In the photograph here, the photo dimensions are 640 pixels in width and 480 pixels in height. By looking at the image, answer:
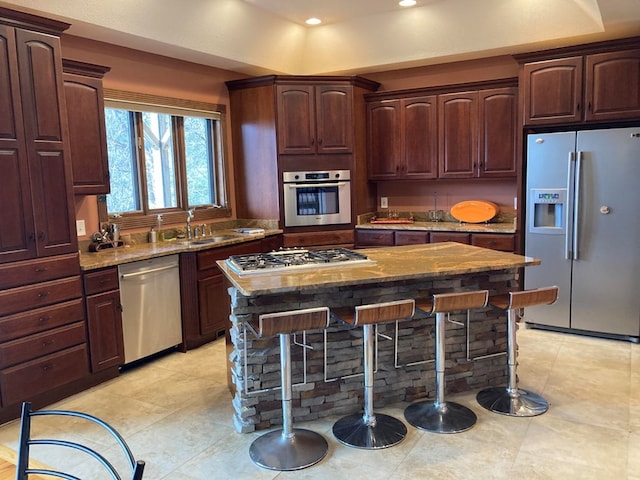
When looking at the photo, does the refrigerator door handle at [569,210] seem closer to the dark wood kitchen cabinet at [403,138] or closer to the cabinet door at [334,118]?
the dark wood kitchen cabinet at [403,138]

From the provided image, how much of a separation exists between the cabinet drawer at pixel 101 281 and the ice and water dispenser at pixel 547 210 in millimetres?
3557

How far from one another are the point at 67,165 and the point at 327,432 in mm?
2453

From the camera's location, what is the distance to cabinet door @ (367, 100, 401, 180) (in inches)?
218

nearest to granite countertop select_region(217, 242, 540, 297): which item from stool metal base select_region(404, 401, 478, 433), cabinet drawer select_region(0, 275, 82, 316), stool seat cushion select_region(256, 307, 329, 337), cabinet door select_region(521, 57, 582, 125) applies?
stool seat cushion select_region(256, 307, 329, 337)

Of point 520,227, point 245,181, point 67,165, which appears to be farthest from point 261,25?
point 520,227

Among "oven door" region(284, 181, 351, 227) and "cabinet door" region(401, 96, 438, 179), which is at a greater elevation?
"cabinet door" region(401, 96, 438, 179)

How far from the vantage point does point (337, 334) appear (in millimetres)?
3115

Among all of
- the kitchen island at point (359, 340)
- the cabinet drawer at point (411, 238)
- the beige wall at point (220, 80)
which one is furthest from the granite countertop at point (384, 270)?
the beige wall at point (220, 80)

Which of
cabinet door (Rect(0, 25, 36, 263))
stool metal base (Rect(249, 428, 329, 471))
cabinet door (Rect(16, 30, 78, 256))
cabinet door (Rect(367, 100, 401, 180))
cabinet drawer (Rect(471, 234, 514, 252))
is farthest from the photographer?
cabinet door (Rect(367, 100, 401, 180))

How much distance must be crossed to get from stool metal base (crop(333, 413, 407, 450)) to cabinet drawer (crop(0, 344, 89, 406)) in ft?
6.09

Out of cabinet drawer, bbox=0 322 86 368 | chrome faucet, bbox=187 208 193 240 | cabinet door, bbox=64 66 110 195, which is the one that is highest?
cabinet door, bbox=64 66 110 195

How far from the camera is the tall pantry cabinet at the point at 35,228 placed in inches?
122

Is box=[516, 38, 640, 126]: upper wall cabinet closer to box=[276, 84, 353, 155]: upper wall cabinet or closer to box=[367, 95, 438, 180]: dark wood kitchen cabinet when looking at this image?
box=[367, 95, 438, 180]: dark wood kitchen cabinet

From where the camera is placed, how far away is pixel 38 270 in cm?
328
